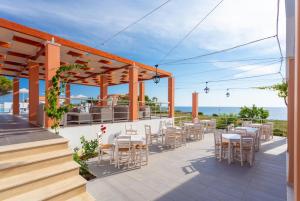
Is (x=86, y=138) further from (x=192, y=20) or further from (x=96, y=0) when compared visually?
(x=192, y=20)

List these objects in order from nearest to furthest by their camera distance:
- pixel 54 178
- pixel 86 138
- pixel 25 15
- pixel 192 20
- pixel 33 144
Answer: pixel 54 178 → pixel 33 144 → pixel 192 20 → pixel 86 138 → pixel 25 15

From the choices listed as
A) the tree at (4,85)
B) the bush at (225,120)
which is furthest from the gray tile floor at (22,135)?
the tree at (4,85)

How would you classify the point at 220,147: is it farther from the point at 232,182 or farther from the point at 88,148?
the point at 88,148

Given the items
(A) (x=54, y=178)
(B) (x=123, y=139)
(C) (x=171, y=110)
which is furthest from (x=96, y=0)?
(C) (x=171, y=110)

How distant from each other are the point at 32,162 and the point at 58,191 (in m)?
0.69

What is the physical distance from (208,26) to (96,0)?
351 centimetres

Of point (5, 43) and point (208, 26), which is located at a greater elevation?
point (208, 26)

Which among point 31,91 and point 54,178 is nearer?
point 54,178

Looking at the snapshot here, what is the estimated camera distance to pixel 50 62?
16.9ft

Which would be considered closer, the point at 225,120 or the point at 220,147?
the point at 220,147

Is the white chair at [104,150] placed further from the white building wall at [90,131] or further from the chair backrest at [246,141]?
the chair backrest at [246,141]

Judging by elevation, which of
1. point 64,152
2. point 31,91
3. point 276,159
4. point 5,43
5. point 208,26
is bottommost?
point 276,159

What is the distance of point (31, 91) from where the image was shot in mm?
7352

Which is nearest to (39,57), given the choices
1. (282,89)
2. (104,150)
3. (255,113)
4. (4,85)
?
(104,150)
